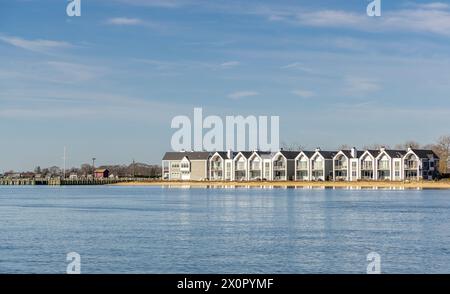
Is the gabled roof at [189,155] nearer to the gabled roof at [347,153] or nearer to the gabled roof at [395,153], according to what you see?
the gabled roof at [347,153]

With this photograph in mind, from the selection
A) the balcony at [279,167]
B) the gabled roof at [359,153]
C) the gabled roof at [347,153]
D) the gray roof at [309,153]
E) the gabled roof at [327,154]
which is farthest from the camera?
the balcony at [279,167]

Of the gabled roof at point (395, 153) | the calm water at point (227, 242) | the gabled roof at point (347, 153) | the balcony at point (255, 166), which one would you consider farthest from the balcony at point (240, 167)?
the calm water at point (227, 242)

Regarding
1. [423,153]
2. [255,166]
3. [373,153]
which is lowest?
[255,166]

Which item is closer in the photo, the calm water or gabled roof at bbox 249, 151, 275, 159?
the calm water

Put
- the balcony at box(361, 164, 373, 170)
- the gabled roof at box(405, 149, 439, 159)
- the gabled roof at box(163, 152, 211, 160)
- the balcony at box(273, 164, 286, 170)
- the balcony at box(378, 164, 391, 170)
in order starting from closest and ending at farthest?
the gabled roof at box(405, 149, 439, 159) < the balcony at box(378, 164, 391, 170) < the balcony at box(361, 164, 373, 170) < the balcony at box(273, 164, 286, 170) < the gabled roof at box(163, 152, 211, 160)

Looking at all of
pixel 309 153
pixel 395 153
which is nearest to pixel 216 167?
pixel 309 153

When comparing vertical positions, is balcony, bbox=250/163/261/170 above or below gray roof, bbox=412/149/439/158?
below

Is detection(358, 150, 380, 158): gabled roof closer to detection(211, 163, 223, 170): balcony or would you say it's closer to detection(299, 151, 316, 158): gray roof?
detection(299, 151, 316, 158): gray roof

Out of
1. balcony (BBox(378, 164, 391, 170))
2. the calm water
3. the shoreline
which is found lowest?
the calm water

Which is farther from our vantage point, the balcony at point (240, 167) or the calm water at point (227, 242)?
the balcony at point (240, 167)

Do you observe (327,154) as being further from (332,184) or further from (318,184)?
(332,184)

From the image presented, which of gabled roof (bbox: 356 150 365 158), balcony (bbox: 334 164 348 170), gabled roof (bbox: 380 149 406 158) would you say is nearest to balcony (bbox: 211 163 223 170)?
balcony (bbox: 334 164 348 170)

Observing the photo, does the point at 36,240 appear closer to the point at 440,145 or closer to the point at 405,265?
the point at 405,265
